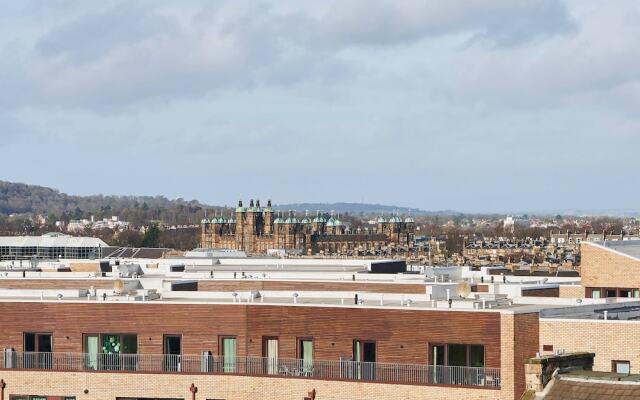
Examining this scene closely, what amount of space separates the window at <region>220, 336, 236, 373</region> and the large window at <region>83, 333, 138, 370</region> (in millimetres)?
2953

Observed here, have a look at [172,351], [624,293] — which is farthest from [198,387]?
[624,293]

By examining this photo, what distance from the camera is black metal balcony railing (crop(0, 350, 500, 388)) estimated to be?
45.0 m

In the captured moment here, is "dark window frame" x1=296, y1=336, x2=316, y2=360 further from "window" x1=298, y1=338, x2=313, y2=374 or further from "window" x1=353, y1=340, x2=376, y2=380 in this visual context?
"window" x1=353, y1=340, x2=376, y2=380

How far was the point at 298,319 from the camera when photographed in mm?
47844

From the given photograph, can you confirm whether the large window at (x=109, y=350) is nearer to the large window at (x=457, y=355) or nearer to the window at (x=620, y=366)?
the large window at (x=457, y=355)

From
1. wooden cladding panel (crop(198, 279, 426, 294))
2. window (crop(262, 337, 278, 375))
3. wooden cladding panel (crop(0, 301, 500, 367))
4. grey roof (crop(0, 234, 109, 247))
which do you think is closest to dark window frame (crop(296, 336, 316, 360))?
wooden cladding panel (crop(0, 301, 500, 367))

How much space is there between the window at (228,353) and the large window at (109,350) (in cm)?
295

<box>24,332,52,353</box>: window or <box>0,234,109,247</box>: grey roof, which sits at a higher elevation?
<box>0,234,109,247</box>: grey roof

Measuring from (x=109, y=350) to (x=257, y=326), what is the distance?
17.2 ft

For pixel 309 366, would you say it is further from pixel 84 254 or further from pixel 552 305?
pixel 84 254

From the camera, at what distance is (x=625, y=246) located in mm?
62938

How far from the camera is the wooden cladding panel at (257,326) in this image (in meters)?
45.1

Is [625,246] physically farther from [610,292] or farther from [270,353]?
[270,353]

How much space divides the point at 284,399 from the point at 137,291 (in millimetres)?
11133
